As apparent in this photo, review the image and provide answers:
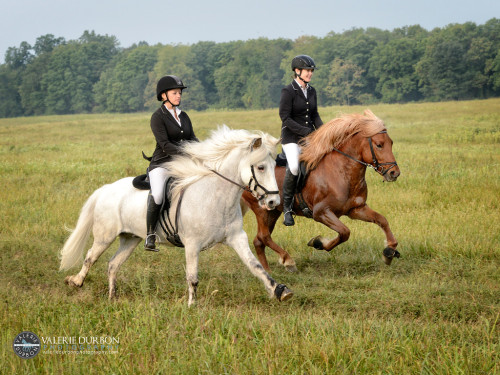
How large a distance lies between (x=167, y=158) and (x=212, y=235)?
1313 mm

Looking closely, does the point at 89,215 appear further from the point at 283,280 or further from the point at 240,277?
the point at 283,280

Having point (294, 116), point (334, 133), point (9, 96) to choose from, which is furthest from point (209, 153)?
point (9, 96)

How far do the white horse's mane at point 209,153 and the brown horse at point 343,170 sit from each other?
1525mm

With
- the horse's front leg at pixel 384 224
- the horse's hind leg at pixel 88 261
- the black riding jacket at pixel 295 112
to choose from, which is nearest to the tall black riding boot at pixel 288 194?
the black riding jacket at pixel 295 112

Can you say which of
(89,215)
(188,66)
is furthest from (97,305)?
(188,66)

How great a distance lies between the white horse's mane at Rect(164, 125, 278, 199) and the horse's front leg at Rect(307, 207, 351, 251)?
1.59m

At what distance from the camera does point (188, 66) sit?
10494 cm

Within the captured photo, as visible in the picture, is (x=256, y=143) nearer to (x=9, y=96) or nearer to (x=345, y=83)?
(x=345, y=83)

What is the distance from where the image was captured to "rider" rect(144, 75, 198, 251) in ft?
21.3

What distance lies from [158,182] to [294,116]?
2779 millimetres

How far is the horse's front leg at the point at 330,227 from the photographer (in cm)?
752

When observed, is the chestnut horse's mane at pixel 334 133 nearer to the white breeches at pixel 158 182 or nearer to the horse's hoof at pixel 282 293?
the white breeches at pixel 158 182

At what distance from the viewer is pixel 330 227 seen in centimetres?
767

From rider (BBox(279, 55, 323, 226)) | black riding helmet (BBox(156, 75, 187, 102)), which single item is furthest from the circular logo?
rider (BBox(279, 55, 323, 226))
